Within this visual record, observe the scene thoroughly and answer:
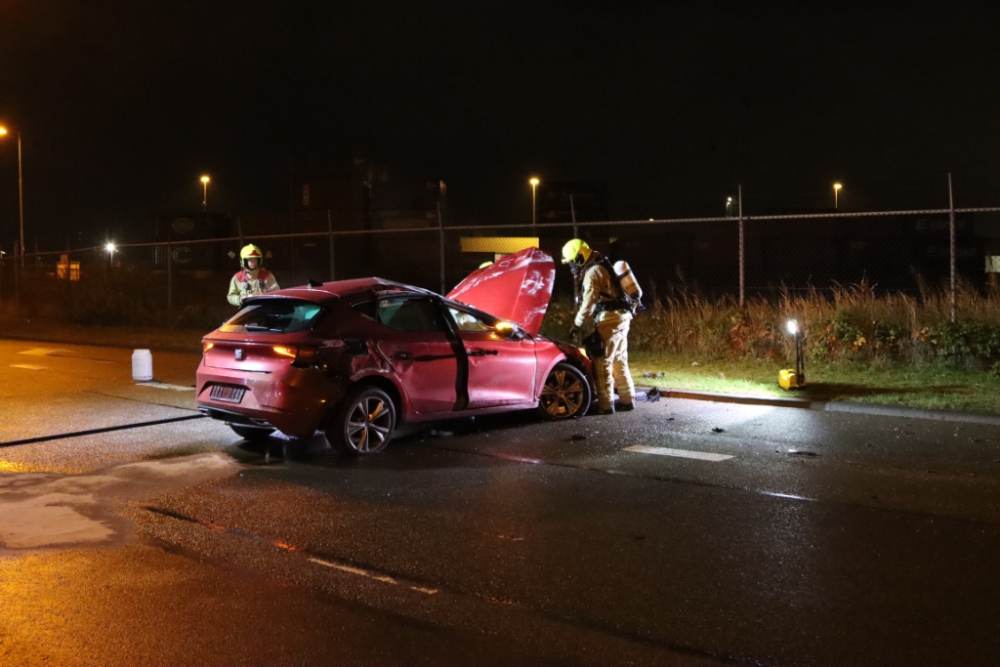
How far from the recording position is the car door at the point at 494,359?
8570mm

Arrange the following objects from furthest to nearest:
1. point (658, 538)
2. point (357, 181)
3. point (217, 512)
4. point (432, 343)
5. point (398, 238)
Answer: point (357, 181) < point (398, 238) < point (432, 343) < point (217, 512) < point (658, 538)

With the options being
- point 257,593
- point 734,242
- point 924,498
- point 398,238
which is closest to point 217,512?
point 257,593

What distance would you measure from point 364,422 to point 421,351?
842mm

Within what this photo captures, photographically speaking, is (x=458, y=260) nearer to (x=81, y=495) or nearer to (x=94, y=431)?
(x=94, y=431)

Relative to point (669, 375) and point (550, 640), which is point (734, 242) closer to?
point (669, 375)

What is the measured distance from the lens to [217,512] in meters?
Answer: 6.05

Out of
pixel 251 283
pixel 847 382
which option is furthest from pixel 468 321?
pixel 847 382

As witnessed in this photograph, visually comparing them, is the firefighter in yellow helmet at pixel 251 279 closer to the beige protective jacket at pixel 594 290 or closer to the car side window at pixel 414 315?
the car side window at pixel 414 315

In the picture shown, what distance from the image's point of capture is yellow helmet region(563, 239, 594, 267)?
399 inches

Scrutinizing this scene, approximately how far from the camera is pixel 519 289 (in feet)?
35.8

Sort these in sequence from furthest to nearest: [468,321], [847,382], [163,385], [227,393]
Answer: [163,385]
[847,382]
[468,321]
[227,393]

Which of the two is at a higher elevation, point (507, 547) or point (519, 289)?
point (519, 289)

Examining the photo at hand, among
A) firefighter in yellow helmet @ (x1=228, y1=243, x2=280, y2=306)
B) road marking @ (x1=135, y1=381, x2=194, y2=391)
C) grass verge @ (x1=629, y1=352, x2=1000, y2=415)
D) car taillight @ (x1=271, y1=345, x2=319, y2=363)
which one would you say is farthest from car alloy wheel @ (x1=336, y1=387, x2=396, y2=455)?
road marking @ (x1=135, y1=381, x2=194, y2=391)

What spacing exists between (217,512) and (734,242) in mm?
24915
